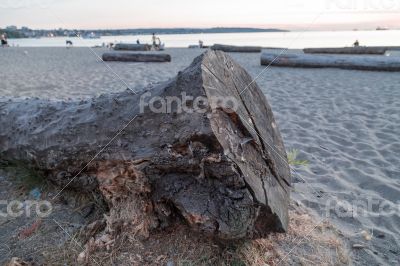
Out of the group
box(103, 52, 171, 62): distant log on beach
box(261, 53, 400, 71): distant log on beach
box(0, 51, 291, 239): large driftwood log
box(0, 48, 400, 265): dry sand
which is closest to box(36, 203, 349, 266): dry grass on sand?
box(0, 51, 291, 239): large driftwood log

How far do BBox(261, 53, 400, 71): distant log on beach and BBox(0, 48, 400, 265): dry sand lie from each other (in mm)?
1150

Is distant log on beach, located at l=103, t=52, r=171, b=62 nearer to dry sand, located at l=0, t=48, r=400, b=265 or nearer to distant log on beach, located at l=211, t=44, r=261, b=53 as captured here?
dry sand, located at l=0, t=48, r=400, b=265

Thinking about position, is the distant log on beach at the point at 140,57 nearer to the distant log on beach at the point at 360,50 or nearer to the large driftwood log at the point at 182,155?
the distant log on beach at the point at 360,50

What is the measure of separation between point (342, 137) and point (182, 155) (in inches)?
130

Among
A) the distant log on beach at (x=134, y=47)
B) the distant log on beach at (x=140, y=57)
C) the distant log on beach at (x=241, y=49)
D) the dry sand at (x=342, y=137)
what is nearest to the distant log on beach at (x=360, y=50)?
the distant log on beach at (x=241, y=49)

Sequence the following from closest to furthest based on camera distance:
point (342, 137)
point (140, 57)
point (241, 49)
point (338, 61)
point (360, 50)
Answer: point (342, 137)
point (338, 61)
point (140, 57)
point (360, 50)
point (241, 49)

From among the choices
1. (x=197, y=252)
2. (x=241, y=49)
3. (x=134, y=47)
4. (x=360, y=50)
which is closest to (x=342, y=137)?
(x=197, y=252)

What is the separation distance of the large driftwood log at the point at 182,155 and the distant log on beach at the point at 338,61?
31.9 ft

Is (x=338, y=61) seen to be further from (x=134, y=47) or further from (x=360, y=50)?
(x=134, y=47)

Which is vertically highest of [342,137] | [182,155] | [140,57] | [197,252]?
[182,155]

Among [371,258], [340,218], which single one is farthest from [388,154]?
[371,258]

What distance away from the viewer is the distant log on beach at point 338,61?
11.0m

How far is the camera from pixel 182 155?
1.92 m

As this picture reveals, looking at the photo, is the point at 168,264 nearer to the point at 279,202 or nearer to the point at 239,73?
the point at 279,202
